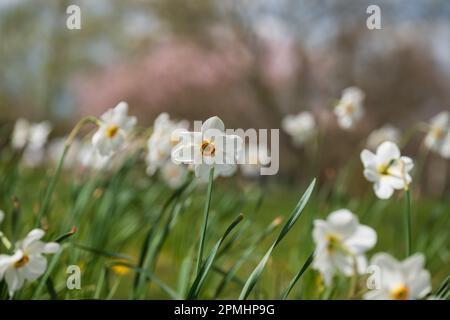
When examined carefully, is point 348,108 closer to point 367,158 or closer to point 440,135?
point 440,135

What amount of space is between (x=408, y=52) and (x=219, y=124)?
28.4 ft

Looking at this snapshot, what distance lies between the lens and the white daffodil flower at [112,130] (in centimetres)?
124

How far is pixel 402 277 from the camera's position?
0.75 meters

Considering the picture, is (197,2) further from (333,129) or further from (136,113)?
(333,129)

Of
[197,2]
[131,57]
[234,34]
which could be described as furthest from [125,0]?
[234,34]

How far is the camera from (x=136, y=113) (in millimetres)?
10055

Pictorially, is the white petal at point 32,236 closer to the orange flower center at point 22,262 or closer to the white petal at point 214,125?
the orange flower center at point 22,262

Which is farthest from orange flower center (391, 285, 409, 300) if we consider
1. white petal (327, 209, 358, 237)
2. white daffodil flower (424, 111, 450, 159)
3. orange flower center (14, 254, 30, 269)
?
white daffodil flower (424, 111, 450, 159)

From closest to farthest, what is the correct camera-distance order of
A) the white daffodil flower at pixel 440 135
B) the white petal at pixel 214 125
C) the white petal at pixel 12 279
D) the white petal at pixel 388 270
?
the white petal at pixel 388 270 < the white petal at pixel 214 125 < the white petal at pixel 12 279 < the white daffodil flower at pixel 440 135

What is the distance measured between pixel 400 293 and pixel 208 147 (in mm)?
387

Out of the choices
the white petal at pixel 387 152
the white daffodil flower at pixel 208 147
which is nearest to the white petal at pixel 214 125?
the white daffodil flower at pixel 208 147

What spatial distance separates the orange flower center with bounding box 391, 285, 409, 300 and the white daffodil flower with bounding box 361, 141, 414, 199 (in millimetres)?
268

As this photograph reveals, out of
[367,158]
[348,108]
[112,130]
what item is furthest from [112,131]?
[348,108]

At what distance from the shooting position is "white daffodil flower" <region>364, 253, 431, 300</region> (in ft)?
2.40
